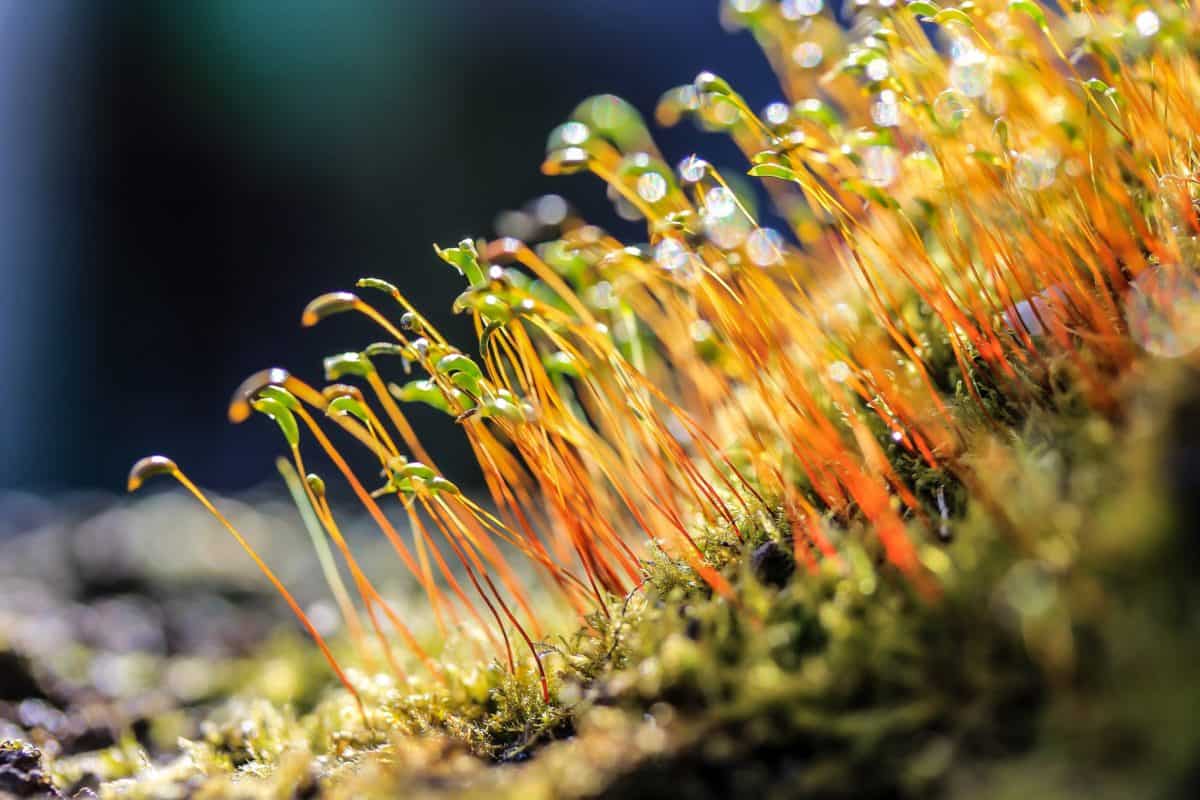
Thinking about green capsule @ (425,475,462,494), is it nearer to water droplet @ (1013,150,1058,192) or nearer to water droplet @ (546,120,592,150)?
water droplet @ (546,120,592,150)

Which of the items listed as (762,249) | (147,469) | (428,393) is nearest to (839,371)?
(762,249)

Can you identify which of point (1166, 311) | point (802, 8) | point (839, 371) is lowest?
point (1166, 311)

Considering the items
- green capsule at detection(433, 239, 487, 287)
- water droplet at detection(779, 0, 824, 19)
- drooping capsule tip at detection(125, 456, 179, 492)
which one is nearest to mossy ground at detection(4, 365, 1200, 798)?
drooping capsule tip at detection(125, 456, 179, 492)

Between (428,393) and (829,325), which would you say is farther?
(829,325)

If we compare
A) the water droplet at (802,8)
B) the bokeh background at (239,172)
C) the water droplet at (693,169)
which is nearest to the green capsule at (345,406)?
the water droplet at (693,169)

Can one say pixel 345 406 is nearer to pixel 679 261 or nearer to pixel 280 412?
pixel 280 412

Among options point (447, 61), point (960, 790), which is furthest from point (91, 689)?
point (447, 61)

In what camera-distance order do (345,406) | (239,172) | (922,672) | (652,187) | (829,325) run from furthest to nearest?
(239,172) → (829,325) → (652,187) → (345,406) → (922,672)

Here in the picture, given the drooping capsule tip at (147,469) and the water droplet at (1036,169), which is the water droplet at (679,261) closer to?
the water droplet at (1036,169)
